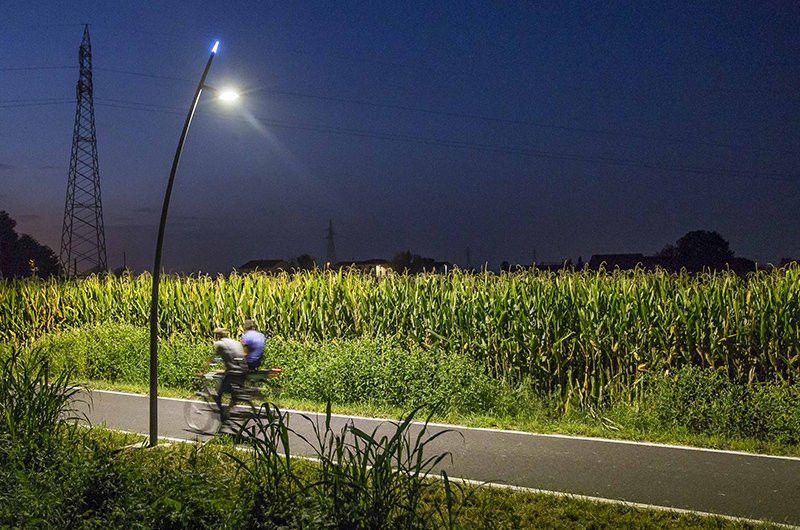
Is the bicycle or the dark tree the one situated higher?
the dark tree

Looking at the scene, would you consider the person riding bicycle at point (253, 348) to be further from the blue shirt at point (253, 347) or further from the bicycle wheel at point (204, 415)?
the bicycle wheel at point (204, 415)

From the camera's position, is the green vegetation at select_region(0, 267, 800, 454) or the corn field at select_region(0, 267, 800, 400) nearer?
the green vegetation at select_region(0, 267, 800, 454)

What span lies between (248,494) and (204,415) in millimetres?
6160

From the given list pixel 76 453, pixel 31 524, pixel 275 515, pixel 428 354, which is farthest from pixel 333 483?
pixel 428 354

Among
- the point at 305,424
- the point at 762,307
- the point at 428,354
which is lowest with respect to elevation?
the point at 305,424

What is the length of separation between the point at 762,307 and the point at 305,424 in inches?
317

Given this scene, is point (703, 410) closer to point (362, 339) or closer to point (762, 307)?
point (762, 307)

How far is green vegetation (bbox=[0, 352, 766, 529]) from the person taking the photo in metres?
5.67

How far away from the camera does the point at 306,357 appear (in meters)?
16.2

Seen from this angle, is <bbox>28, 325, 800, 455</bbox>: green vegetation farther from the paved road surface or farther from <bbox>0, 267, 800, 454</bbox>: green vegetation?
the paved road surface

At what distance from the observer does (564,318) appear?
14.1 meters

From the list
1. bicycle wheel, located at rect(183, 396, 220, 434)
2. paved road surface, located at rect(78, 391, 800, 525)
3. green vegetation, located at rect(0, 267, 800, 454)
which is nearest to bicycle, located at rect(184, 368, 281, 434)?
bicycle wheel, located at rect(183, 396, 220, 434)

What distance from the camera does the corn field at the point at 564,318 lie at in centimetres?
1291

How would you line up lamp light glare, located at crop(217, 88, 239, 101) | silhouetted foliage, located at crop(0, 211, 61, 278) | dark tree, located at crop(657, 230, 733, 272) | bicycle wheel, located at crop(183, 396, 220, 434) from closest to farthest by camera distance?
lamp light glare, located at crop(217, 88, 239, 101) < bicycle wheel, located at crop(183, 396, 220, 434) < dark tree, located at crop(657, 230, 733, 272) < silhouetted foliage, located at crop(0, 211, 61, 278)
